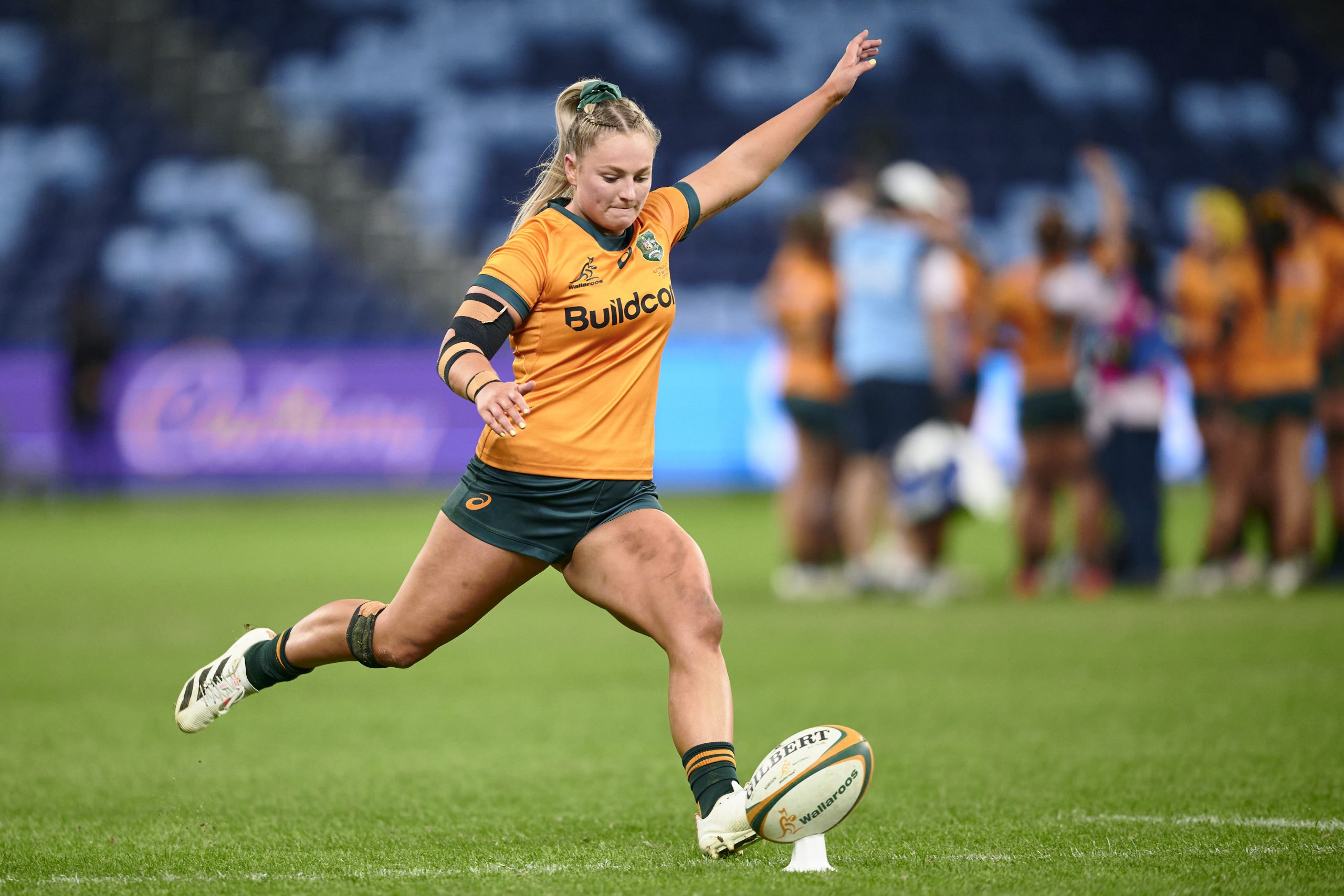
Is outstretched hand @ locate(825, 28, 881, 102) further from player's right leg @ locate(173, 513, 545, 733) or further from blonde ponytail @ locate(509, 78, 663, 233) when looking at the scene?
player's right leg @ locate(173, 513, 545, 733)

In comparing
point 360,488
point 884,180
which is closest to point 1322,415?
point 884,180

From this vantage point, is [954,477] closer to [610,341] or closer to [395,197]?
[610,341]

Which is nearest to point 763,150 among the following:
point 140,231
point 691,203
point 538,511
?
point 691,203

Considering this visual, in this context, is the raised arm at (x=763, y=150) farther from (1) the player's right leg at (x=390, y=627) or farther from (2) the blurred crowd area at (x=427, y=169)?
(2) the blurred crowd area at (x=427, y=169)

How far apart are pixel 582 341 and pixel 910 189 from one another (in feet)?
20.9

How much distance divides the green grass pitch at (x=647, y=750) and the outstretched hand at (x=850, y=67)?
2.27 metres

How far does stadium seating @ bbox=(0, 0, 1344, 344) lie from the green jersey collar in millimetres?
18677

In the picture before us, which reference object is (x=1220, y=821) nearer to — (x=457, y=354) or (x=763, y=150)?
(x=763, y=150)

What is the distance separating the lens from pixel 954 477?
1003 cm

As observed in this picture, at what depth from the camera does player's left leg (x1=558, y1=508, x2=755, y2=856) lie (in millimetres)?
4148

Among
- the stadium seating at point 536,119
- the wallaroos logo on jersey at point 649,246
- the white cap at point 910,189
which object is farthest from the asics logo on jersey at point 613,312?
the stadium seating at point 536,119

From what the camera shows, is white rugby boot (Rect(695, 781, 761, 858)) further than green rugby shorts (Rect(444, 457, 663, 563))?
No

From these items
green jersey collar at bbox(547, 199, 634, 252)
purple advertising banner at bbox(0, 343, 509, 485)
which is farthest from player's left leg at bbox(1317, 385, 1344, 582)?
purple advertising banner at bbox(0, 343, 509, 485)

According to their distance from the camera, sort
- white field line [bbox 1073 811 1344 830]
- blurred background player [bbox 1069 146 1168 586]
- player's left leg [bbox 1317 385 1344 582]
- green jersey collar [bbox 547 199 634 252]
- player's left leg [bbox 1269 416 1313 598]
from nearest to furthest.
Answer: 1. green jersey collar [bbox 547 199 634 252]
2. white field line [bbox 1073 811 1344 830]
3. player's left leg [bbox 1269 416 1313 598]
4. blurred background player [bbox 1069 146 1168 586]
5. player's left leg [bbox 1317 385 1344 582]
